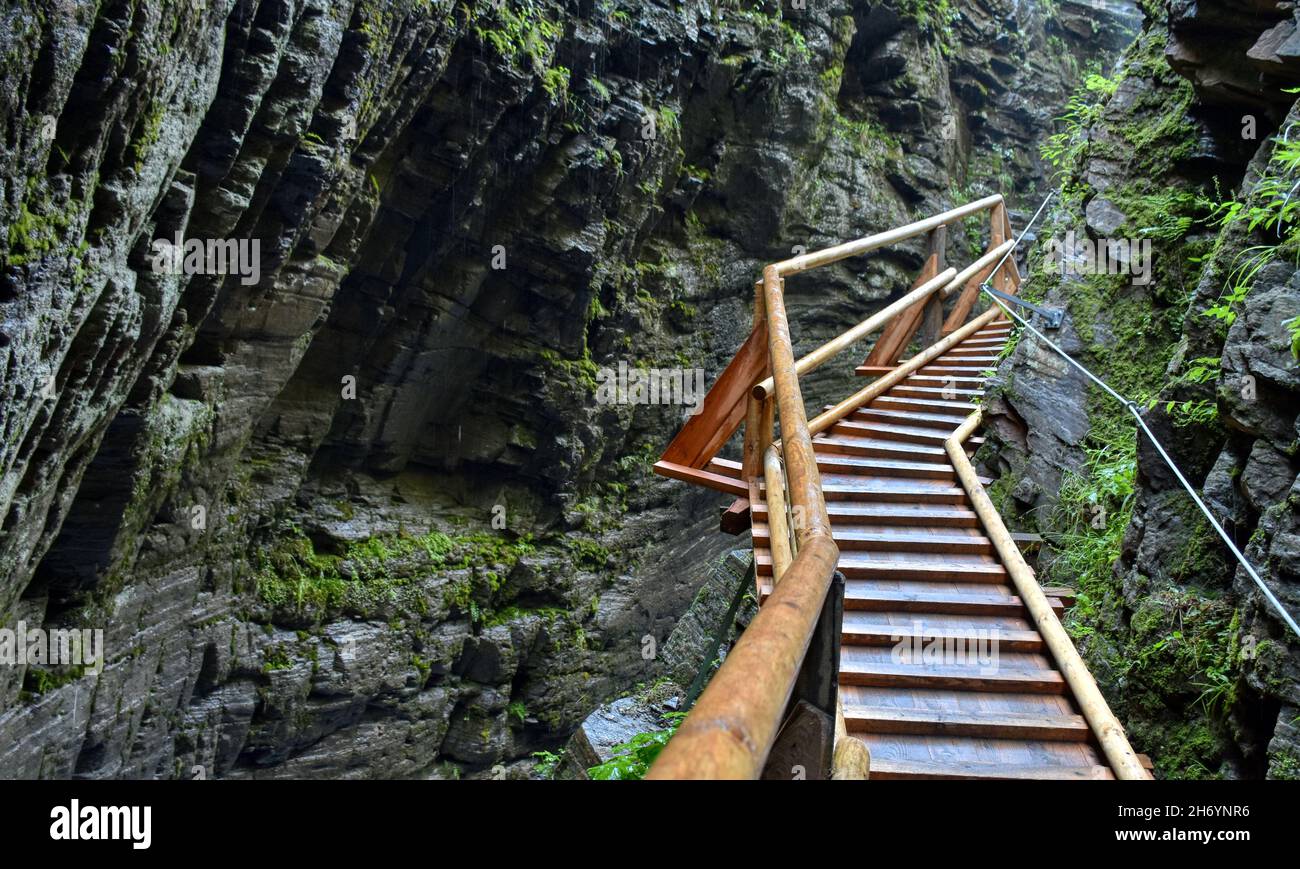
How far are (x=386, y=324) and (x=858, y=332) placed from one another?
24.2 feet

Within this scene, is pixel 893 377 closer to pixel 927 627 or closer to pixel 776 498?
pixel 927 627

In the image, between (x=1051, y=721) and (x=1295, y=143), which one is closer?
(x=1051, y=721)

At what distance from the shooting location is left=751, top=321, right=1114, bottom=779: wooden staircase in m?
3.23

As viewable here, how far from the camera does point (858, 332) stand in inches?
245

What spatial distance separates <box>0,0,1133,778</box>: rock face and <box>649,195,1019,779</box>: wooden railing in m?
4.41

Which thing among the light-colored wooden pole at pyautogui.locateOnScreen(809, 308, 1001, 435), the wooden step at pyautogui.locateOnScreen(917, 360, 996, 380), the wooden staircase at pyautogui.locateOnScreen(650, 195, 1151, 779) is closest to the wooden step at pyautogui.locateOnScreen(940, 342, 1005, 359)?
the light-colored wooden pole at pyautogui.locateOnScreen(809, 308, 1001, 435)

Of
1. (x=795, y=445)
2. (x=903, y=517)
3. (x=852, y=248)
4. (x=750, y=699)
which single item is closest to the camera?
(x=750, y=699)

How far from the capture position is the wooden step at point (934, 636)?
12.4 ft

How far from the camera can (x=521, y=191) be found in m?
11.4

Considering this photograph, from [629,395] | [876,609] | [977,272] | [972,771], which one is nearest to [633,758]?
[876,609]

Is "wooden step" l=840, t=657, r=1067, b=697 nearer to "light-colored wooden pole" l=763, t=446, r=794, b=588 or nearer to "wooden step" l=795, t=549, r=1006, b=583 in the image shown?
"light-colored wooden pole" l=763, t=446, r=794, b=588
